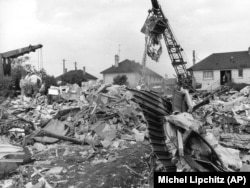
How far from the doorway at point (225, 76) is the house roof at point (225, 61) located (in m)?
0.45

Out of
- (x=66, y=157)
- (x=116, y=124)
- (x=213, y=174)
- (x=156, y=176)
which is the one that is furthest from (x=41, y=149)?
(x=213, y=174)

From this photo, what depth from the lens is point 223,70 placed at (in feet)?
95.0

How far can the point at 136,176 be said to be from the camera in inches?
174

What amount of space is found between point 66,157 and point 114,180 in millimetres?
1592

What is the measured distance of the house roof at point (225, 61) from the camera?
28719mm

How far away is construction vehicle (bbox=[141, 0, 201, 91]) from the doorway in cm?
542

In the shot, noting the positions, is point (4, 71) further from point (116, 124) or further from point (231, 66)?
point (231, 66)

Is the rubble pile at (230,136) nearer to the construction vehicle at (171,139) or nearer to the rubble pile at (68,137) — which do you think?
the construction vehicle at (171,139)

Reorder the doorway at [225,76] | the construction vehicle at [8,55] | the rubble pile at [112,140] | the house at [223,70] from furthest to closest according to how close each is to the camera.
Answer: the doorway at [225,76] → the house at [223,70] → the construction vehicle at [8,55] → the rubble pile at [112,140]

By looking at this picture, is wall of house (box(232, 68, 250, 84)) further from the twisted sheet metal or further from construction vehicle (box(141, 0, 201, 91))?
the twisted sheet metal

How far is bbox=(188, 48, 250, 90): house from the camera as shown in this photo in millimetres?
27906
